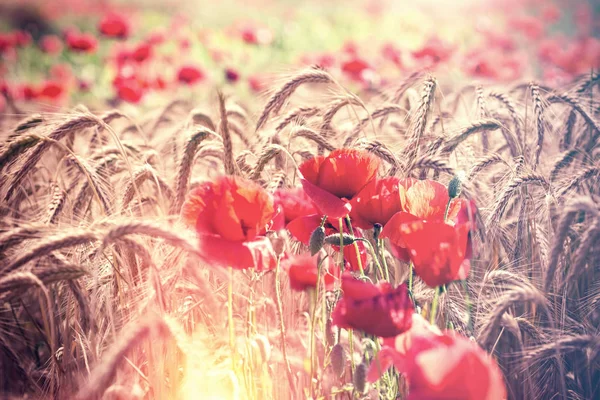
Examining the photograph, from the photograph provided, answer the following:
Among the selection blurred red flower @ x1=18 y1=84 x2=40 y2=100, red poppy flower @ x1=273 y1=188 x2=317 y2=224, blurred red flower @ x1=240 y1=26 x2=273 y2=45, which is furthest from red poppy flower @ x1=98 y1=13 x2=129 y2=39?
red poppy flower @ x1=273 y1=188 x2=317 y2=224

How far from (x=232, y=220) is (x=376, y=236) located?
11.8 inches

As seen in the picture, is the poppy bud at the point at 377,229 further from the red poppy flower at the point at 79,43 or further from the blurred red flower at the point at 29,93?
the red poppy flower at the point at 79,43

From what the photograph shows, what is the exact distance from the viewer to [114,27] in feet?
14.0

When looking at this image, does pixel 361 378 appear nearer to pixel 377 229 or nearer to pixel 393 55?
pixel 377 229

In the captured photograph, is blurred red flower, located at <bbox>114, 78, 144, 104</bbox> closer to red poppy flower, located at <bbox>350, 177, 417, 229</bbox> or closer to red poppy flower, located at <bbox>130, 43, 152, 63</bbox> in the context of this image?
red poppy flower, located at <bbox>130, 43, 152, 63</bbox>

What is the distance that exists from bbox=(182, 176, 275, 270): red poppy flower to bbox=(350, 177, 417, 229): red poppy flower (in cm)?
18

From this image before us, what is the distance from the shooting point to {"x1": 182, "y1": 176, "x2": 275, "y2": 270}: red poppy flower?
843 millimetres

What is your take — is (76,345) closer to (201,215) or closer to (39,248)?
(39,248)

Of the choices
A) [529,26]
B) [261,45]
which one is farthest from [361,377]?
[529,26]

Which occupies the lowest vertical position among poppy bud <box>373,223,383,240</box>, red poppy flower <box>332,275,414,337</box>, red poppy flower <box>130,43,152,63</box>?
red poppy flower <box>332,275,414,337</box>

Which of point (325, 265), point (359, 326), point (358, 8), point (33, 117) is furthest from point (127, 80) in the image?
point (358, 8)

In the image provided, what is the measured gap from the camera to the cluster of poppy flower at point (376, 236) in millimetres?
652

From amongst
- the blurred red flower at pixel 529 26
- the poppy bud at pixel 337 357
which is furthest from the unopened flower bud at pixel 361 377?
the blurred red flower at pixel 529 26

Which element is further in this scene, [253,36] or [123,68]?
[253,36]
